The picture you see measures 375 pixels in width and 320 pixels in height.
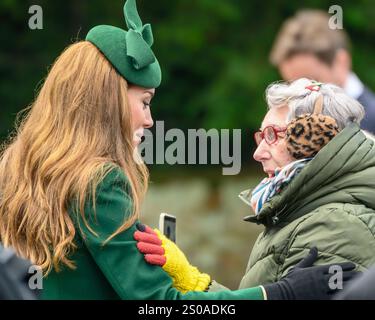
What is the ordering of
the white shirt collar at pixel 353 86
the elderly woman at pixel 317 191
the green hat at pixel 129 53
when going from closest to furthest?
the elderly woman at pixel 317 191 → the green hat at pixel 129 53 → the white shirt collar at pixel 353 86

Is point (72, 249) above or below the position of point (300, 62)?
below

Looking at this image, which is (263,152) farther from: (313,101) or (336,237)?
(336,237)

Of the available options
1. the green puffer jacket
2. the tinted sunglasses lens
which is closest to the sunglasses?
the tinted sunglasses lens

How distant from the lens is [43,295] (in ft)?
10.3

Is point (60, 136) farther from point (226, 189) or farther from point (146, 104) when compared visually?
point (226, 189)

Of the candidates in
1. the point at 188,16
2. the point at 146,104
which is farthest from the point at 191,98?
the point at 146,104

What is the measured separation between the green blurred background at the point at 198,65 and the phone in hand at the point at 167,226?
7.17 meters

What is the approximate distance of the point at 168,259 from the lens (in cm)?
320

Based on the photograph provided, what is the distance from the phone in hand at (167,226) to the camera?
3.55 meters

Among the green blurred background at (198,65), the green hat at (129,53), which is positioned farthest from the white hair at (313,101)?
the green blurred background at (198,65)

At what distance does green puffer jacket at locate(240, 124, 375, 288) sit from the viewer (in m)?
3.16

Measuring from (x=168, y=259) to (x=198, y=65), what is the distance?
9128mm

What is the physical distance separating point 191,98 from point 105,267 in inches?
366

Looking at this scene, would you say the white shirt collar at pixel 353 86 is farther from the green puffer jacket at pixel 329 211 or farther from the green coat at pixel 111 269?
the green coat at pixel 111 269
